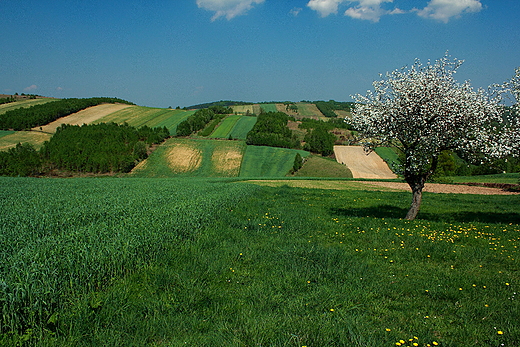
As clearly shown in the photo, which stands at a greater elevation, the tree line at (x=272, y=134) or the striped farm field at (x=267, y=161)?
the tree line at (x=272, y=134)

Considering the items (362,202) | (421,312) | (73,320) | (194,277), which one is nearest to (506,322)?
(421,312)

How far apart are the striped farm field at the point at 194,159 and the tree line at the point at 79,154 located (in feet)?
13.4

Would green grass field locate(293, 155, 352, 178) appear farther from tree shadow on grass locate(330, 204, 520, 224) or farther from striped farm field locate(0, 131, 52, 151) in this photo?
striped farm field locate(0, 131, 52, 151)

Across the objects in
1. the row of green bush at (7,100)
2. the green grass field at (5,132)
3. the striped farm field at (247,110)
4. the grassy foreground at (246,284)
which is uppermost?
the striped farm field at (247,110)

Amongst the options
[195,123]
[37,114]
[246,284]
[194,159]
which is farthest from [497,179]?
[37,114]

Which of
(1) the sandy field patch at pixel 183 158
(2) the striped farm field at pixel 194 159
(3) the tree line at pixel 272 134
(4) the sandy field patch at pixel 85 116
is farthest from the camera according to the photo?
(4) the sandy field patch at pixel 85 116

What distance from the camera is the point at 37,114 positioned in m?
97.1

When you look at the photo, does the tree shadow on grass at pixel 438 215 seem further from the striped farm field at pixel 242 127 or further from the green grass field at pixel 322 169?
the striped farm field at pixel 242 127

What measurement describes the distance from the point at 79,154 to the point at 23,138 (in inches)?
839

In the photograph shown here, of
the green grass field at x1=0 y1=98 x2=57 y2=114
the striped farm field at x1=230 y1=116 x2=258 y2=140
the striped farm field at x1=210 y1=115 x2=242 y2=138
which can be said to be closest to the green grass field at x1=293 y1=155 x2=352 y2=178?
the striped farm field at x1=230 y1=116 x2=258 y2=140

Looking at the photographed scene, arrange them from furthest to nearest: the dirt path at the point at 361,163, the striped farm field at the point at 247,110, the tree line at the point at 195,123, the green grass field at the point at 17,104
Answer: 1. the striped farm field at the point at 247,110
2. the green grass field at the point at 17,104
3. the tree line at the point at 195,123
4. the dirt path at the point at 361,163

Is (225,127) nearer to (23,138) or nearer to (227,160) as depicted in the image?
(227,160)

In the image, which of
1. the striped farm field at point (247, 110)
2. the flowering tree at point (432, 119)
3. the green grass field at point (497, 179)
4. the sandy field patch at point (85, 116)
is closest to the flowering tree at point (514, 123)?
the flowering tree at point (432, 119)

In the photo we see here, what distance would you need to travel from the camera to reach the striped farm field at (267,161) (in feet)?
227
